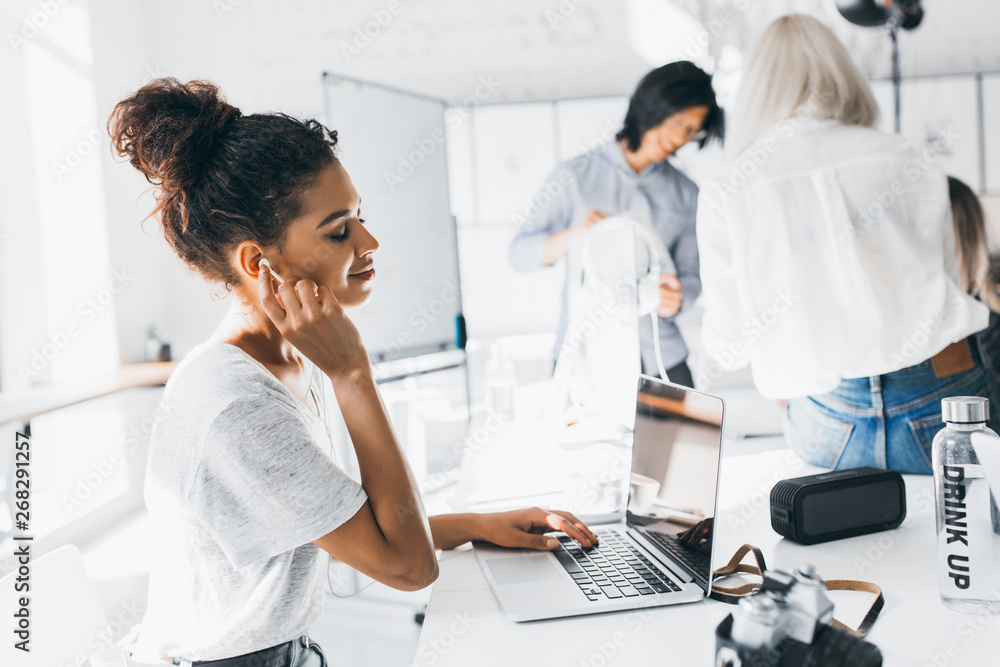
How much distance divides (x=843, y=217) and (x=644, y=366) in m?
1.15

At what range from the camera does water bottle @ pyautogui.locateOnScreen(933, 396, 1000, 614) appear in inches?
30.3

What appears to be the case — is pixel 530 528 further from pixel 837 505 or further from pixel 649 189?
pixel 649 189

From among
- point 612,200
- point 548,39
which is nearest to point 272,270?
point 612,200

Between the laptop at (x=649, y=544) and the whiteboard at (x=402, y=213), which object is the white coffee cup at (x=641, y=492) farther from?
the whiteboard at (x=402, y=213)

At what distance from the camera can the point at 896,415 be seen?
127 cm

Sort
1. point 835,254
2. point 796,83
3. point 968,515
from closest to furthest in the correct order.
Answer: point 968,515
point 835,254
point 796,83

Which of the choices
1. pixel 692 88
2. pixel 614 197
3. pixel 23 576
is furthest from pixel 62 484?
pixel 692 88

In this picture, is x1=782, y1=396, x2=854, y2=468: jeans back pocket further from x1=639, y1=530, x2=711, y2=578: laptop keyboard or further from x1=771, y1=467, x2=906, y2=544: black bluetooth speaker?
x1=639, y1=530, x2=711, y2=578: laptop keyboard

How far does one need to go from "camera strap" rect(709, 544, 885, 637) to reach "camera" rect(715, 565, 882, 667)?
0.13 metres

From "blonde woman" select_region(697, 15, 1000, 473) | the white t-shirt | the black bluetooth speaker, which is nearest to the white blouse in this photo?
"blonde woman" select_region(697, 15, 1000, 473)

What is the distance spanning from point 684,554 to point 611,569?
100mm

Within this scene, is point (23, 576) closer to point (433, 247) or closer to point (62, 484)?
point (433, 247)

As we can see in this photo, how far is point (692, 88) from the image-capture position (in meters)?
2.39

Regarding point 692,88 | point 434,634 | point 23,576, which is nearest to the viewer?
point 434,634
